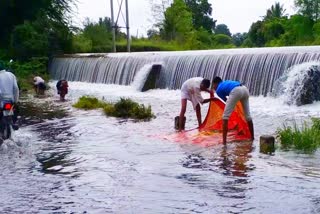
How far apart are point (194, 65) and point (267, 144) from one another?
15.4m

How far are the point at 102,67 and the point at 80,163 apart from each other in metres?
23.0

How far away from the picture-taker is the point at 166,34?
53125 millimetres

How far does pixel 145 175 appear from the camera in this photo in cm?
918

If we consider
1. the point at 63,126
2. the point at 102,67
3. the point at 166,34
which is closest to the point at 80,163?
the point at 63,126

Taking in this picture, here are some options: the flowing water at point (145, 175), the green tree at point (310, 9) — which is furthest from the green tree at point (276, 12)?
the flowing water at point (145, 175)

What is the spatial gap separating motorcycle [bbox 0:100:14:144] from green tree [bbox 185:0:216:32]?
178 feet

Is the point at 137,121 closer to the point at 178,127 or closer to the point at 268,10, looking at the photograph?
the point at 178,127

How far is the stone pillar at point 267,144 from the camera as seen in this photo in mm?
10695

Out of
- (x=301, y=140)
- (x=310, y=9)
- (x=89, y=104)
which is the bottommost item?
(x=89, y=104)

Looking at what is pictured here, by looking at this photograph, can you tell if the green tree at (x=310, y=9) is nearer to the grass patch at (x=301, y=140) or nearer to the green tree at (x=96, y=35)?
the green tree at (x=96, y=35)

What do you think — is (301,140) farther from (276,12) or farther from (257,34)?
(276,12)

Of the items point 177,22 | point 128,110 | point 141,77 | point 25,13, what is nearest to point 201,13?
point 177,22

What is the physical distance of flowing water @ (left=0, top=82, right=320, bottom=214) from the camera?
742 cm

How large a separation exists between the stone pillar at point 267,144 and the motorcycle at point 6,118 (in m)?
4.75
